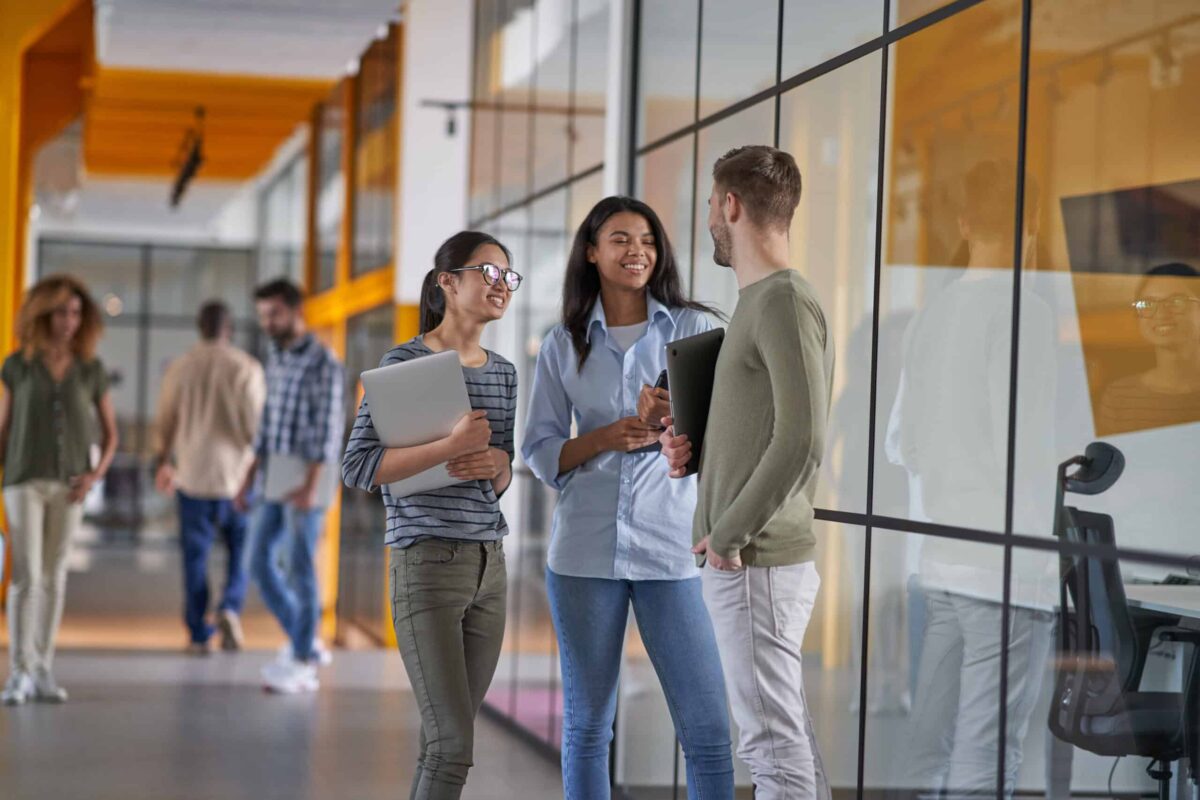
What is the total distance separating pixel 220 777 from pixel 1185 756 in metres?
3.51

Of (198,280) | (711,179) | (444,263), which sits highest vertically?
(198,280)

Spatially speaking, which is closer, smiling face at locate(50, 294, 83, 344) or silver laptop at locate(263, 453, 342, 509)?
smiling face at locate(50, 294, 83, 344)

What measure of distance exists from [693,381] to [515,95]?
4166 mm

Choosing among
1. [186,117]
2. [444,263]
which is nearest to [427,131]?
[186,117]

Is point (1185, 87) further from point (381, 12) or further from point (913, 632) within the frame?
point (381, 12)

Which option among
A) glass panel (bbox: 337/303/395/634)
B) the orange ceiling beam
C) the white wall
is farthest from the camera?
the orange ceiling beam

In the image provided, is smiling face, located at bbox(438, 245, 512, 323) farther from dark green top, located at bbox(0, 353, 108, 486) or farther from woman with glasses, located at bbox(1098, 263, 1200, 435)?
dark green top, located at bbox(0, 353, 108, 486)

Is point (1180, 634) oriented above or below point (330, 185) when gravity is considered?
below

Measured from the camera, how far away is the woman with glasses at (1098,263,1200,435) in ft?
8.22

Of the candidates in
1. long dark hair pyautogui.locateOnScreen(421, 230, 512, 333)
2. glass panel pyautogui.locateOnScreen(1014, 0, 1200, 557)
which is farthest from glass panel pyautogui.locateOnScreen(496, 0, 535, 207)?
glass panel pyautogui.locateOnScreen(1014, 0, 1200, 557)

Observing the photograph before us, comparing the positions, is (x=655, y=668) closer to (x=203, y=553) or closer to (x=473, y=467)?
(x=473, y=467)

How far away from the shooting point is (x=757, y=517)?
2.72 metres

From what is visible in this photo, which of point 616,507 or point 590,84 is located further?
point 590,84

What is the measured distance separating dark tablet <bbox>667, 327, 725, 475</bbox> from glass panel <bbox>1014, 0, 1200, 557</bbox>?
63 centimetres
